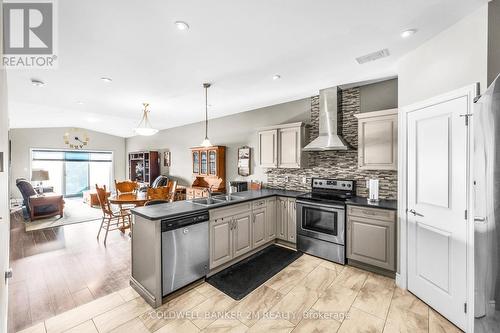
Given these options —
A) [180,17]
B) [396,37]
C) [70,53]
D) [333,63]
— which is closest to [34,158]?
[70,53]

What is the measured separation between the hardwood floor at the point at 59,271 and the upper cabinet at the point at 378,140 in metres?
3.63

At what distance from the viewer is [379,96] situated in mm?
3287

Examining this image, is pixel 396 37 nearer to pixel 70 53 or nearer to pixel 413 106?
Result: pixel 413 106

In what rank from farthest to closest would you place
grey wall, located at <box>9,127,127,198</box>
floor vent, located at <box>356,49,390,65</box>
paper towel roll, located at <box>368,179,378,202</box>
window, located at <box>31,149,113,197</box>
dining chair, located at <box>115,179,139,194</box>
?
window, located at <box>31,149,113,197</box>, grey wall, located at <box>9,127,127,198</box>, dining chair, located at <box>115,179,139,194</box>, paper towel roll, located at <box>368,179,378,202</box>, floor vent, located at <box>356,49,390,65</box>

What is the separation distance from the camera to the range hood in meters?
3.46

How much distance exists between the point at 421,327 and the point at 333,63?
2.90m

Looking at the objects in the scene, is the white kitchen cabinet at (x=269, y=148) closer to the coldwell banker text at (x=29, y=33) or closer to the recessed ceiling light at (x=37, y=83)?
the coldwell banker text at (x=29, y=33)

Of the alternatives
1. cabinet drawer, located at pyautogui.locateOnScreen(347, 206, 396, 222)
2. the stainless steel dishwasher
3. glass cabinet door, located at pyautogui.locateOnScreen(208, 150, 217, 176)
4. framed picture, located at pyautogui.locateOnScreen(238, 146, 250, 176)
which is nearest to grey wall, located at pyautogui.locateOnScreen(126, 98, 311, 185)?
framed picture, located at pyautogui.locateOnScreen(238, 146, 250, 176)

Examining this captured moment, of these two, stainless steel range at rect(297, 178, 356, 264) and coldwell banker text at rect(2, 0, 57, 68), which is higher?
coldwell banker text at rect(2, 0, 57, 68)

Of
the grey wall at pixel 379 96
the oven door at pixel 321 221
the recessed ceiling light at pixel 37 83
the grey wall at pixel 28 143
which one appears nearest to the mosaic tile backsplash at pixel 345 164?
the grey wall at pixel 379 96

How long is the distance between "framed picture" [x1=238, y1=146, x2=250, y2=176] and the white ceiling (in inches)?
57.4

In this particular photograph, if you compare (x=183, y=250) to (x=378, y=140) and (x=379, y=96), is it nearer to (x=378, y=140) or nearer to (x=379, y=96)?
(x=378, y=140)

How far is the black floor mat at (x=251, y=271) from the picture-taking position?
8.23ft

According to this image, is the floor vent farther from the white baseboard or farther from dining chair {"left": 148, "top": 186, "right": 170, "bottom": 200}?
dining chair {"left": 148, "top": 186, "right": 170, "bottom": 200}
